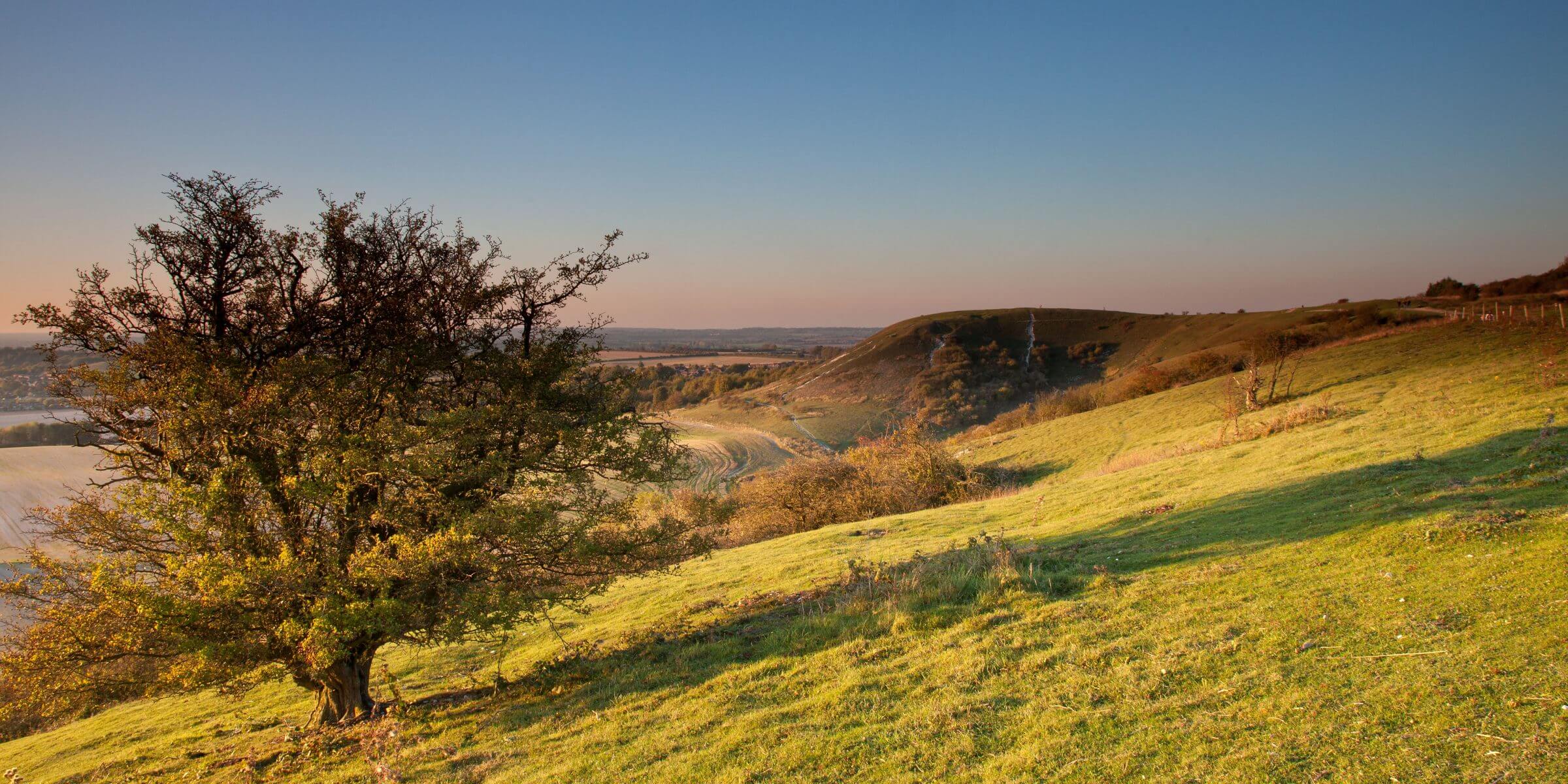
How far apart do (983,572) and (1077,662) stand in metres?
4.15

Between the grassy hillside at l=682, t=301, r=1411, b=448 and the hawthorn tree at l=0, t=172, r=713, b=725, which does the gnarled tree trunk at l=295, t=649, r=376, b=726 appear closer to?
the hawthorn tree at l=0, t=172, r=713, b=725

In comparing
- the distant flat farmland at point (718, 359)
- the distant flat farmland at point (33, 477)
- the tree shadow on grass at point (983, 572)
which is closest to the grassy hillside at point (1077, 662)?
the tree shadow on grass at point (983, 572)

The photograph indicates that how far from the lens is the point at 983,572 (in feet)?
39.8

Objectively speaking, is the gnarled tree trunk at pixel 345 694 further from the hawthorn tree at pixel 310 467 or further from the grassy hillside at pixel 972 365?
the grassy hillside at pixel 972 365

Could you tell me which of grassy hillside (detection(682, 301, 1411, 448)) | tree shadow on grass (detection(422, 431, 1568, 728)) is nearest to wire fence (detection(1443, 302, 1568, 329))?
grassy hillside (detection(682, 301, 1411, 448))

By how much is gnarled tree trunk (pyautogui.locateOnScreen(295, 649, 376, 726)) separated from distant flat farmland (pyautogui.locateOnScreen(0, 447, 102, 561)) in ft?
176

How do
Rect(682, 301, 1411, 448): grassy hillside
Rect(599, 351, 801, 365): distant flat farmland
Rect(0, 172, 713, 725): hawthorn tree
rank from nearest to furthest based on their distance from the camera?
Rect(0, 172, 713, 725): hawthorn tree < Rect(682, 301, 1411, 448): grassy hillside < Rect(599, 351, 801, 365): distant flat farmland

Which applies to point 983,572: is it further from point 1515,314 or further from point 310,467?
point 1515,314

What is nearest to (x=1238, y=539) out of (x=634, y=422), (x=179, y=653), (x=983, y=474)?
(x=634, y=422)

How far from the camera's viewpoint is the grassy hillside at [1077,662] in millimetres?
5828

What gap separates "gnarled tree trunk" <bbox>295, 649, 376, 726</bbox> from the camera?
10984 mm

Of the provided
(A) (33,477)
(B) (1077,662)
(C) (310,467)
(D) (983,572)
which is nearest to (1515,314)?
(D) (983,572)

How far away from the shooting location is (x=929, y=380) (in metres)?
79.4

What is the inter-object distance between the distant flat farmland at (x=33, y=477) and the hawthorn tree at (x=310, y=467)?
177ft
